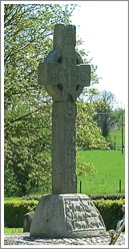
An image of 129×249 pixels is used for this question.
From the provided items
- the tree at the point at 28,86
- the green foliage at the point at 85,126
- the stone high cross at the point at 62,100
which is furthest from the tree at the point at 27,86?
the stone high cross at the point at 62,100

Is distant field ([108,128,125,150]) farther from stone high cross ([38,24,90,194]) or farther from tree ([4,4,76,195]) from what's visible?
stone high cross ([38,24,90,194])

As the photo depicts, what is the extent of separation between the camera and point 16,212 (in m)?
22.8

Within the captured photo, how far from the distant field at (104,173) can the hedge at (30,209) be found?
12431mm

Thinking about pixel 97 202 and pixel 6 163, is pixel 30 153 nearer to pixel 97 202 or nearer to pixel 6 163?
pixel 6 163

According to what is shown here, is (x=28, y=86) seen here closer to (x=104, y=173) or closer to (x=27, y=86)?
(x=27, y=86)

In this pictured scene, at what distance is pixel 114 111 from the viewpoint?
154 ft

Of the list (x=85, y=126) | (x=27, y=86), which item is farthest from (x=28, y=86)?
(x=85, y=126)

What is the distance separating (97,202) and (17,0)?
7169 millimetres

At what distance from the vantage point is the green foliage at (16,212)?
22.6m

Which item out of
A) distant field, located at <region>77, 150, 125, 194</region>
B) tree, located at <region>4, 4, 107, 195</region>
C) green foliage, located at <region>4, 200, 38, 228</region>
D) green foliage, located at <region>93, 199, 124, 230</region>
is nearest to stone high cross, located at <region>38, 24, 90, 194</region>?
green foliage, located at <region>93, 199, 124, 230</region>

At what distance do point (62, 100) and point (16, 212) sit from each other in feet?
30.1

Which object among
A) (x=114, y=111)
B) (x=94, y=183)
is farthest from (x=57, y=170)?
(x=114, y=111)

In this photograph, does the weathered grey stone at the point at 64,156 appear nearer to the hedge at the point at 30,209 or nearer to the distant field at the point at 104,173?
the hedge at the point at 30,209

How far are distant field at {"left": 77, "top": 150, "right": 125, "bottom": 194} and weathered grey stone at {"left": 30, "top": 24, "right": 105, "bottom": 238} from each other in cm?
2074
